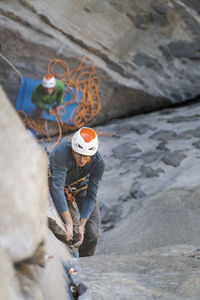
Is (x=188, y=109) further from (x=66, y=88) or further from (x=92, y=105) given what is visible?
(x=66, y=88)

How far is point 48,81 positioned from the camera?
7020 millimetres

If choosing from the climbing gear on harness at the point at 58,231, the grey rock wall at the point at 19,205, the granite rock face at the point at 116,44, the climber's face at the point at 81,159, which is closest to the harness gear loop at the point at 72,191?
the climber's face at the point at 81,159

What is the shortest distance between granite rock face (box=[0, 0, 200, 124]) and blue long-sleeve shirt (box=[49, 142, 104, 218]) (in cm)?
416

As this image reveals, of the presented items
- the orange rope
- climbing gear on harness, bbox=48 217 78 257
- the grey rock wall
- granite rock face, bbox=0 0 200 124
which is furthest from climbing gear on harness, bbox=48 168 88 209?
granite rock face, bbox=0 0 200 124

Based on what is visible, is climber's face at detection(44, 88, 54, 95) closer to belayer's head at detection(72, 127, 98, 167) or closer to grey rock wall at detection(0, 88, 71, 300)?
belayer's head at detection(72, 127, 98, 167)

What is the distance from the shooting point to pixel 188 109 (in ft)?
27.6

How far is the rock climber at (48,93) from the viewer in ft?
Answer: 23.1

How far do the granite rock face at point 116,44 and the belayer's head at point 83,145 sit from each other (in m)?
4.28

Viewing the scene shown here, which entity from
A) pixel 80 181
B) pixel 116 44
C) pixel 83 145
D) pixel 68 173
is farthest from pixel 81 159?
pixel 116 44

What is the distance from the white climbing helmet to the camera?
7023 mm

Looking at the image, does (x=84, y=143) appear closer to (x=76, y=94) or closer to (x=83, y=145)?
(x=83, y=145)

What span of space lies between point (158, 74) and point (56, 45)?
2063mm

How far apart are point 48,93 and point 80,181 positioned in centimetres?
368

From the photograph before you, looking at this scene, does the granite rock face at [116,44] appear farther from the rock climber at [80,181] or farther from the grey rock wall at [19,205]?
the grey rock wall at [19,205]
